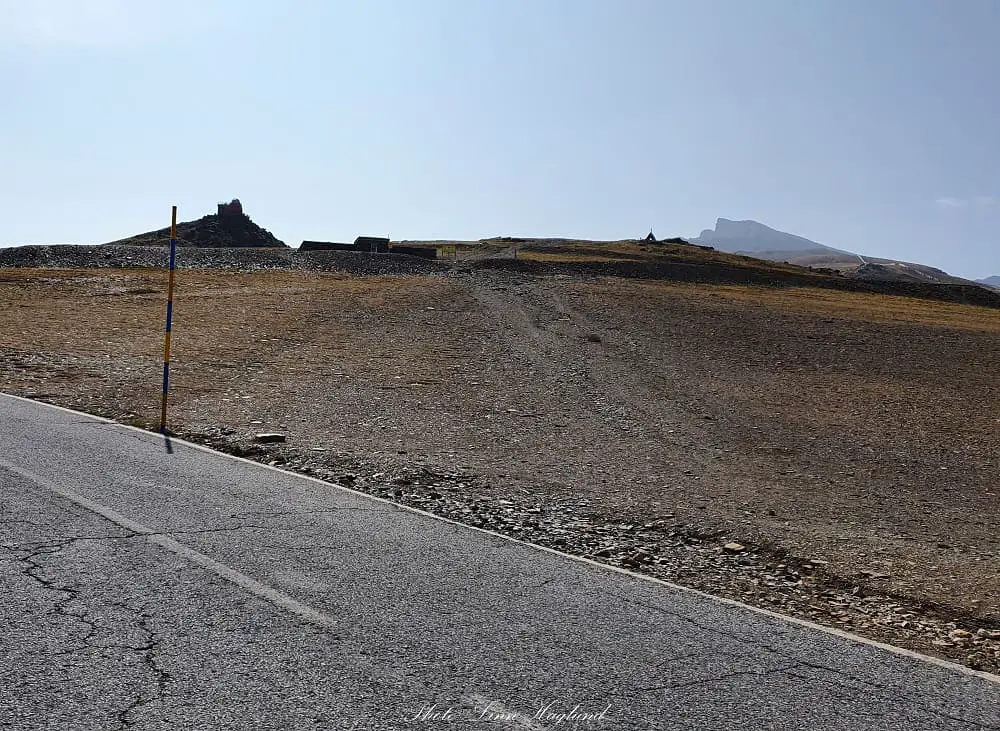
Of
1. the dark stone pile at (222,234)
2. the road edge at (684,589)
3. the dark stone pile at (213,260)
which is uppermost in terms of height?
the dark stone pile at (222,234)

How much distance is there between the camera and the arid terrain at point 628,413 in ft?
26.6

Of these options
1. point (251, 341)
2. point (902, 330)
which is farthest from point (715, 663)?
point (902, 330)

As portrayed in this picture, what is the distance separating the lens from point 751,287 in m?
42.1

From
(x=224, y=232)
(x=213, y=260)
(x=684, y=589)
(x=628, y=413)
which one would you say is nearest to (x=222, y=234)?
(x=224, y=232)

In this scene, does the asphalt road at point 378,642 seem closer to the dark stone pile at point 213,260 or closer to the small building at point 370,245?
the dark stone pile at point 213,260

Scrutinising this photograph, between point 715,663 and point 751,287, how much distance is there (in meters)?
38.9

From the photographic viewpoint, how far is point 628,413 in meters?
16.2

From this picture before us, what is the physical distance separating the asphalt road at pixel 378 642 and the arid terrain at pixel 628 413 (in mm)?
1191

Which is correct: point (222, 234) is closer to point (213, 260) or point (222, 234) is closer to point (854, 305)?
point (213, 260)

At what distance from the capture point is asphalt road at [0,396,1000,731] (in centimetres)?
421

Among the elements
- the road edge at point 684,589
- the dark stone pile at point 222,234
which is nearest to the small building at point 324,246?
the dark stone pile at point 222,234

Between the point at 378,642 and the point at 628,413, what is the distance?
11611 mm

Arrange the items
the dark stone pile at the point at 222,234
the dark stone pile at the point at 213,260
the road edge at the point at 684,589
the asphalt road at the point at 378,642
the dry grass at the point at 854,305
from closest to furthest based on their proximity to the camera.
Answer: the asphalt road at the point at 378,642, the road edge at the point at 684,589, the dry grass at the point at 854,305, the dark stone pile at the point at 213,260, the dark stone pile at the point at 222,234

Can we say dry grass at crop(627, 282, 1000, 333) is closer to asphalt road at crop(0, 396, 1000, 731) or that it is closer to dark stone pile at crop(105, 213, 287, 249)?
asphalt road at crop(0, 396, 1000, 731)
